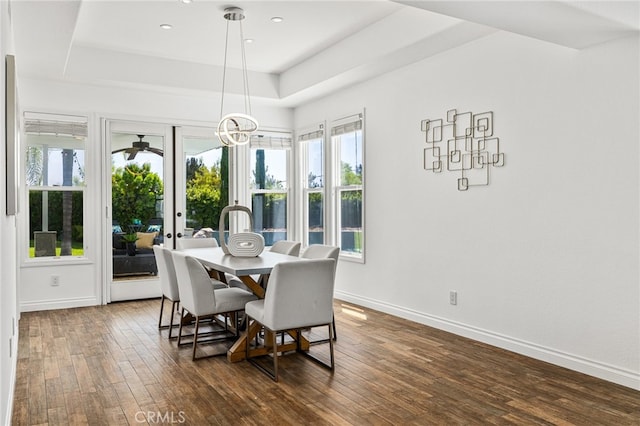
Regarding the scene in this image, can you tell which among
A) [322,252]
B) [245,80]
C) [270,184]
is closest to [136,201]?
[270,184]

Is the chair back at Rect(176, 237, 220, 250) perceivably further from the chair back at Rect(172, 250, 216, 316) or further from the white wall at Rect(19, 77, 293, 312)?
the chair back at Rect(172, 250, 216, 316)

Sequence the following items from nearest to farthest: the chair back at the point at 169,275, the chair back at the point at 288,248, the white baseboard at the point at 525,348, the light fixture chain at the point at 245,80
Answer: the white baseboard at the point at 525,348, the chair back at the point at 169,275, the chair back at the point at 288,248, the light fixture chain at the point at 245,80

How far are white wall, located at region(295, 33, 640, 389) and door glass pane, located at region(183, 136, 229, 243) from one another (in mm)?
2413

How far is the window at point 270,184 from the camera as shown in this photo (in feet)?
23.6

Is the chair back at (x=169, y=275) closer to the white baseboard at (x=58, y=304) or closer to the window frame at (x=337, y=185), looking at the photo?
the white baseboard at (x=58, y=304)

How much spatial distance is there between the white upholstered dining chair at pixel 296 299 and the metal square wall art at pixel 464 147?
1719mm

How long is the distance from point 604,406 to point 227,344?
2.82m

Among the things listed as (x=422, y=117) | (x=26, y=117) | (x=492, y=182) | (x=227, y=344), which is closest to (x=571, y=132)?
(x=492, y=182)

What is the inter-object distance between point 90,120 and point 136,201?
110 centimetres

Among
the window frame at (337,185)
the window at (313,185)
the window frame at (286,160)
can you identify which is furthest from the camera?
the window frame at (286,160)

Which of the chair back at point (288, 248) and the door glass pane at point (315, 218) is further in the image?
the door glass pane at point (315, 218)

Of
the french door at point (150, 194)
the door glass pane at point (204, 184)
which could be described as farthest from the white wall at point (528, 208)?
the french door at point (150, 194)

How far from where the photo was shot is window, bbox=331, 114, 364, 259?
6.08 metres

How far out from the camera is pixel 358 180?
6.13m
